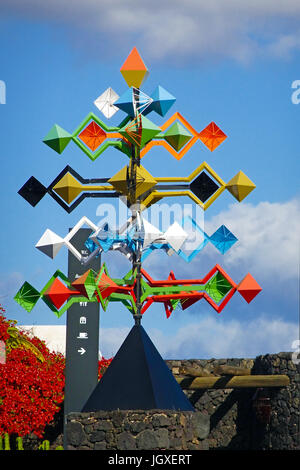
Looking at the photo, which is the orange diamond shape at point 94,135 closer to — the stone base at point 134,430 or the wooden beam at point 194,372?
the stone base at point 134,430

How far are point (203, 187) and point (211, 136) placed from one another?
3.18 feet

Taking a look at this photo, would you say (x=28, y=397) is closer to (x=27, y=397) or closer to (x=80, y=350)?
(x=27, y=397)

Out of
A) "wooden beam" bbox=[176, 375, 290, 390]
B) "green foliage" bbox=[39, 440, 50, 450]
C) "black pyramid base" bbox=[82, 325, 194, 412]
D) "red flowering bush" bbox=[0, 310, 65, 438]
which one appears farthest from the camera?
"green foliage" bbox=[39, 440, 50, 450]

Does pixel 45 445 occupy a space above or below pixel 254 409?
below

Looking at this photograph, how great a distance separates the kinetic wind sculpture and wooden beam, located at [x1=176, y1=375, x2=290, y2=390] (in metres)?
5.65

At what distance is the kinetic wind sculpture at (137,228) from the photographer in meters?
14.5

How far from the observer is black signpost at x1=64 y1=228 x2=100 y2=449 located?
66.4 feet

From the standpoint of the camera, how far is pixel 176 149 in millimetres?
15344

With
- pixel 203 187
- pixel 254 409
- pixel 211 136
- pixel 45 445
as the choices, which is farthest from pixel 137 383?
pixel 254 409

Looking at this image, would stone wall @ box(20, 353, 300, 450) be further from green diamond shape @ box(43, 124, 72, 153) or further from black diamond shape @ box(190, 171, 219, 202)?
green diamond shape @ box(43, 124, 72, 153)

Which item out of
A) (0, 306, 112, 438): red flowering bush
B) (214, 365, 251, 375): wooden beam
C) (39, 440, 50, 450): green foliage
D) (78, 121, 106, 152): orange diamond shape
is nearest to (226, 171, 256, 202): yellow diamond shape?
(78, 121, 106, 152): orange diamond shape

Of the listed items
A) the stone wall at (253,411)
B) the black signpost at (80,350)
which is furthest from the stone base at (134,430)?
the black signpost at (80,350)

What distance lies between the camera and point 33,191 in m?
15.8
